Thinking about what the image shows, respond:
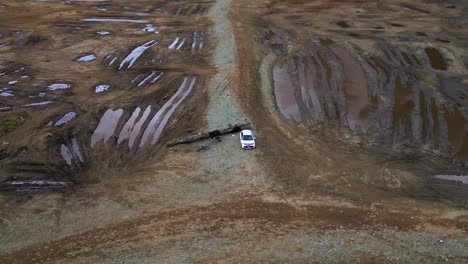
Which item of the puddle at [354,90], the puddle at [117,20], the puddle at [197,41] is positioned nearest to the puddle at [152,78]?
the puddle at [197,41]

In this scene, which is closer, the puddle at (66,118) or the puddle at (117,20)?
the puddle at (66,118)

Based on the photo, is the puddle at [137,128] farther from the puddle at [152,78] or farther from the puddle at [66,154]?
the puddle at [152,78]

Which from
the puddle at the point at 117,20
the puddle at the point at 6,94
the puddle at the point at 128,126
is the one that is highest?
the puddle at the point at 117,20

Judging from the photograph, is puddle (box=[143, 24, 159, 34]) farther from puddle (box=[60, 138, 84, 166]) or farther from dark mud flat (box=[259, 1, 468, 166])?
puddle (box=[60, 138, 84, 166])

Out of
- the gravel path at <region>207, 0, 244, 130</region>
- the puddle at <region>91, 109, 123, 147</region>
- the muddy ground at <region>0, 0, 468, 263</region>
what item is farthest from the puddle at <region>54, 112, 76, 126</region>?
the gravel path at <region>207, 0, 244, 130</region>

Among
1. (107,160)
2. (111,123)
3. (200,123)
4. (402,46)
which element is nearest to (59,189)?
(107,160)

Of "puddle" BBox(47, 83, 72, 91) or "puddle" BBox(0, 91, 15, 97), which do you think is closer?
"puddle" BBox(0, 91, 15, 97)

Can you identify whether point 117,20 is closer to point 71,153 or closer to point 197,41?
point 197,41
